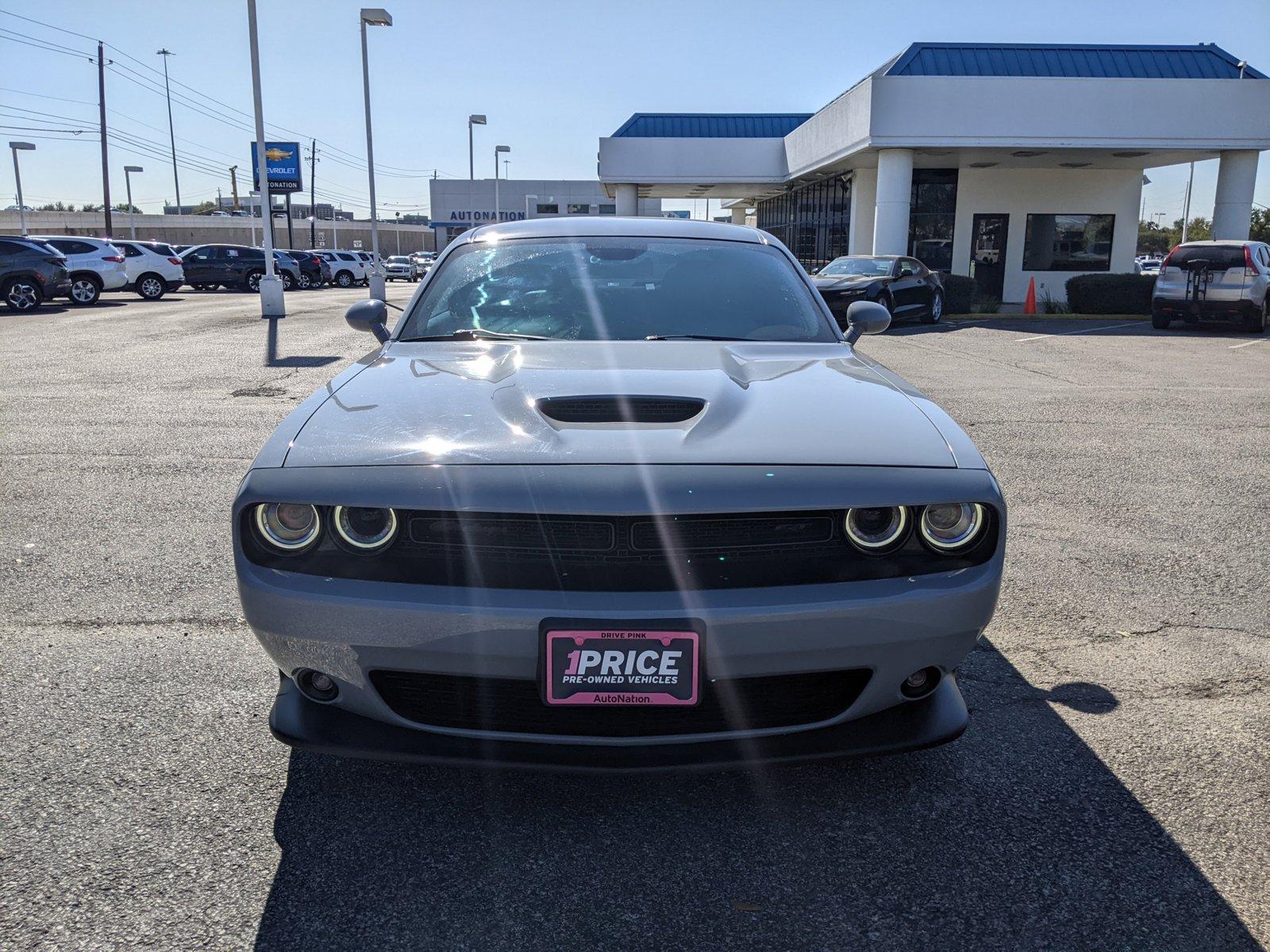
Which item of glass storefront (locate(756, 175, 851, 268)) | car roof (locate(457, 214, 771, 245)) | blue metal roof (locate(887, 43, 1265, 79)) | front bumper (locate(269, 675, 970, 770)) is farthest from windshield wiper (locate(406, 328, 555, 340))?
glass storefront (locate(756, 175, 851, 268))

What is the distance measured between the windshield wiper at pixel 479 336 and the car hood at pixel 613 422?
167mm

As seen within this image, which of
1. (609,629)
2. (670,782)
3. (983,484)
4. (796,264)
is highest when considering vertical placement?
(796,264)

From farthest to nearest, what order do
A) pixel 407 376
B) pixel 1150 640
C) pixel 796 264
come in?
pixel 796 264 → pixel 1150 640 → pixel 407 376

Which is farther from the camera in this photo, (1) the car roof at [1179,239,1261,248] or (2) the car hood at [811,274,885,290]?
(1) the car roof at [1179,239,1261,248]

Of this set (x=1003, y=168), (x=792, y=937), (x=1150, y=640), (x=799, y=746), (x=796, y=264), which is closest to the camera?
(x=792, y=937)

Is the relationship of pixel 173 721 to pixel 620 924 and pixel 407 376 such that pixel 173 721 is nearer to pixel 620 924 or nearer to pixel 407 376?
pixel 407 376

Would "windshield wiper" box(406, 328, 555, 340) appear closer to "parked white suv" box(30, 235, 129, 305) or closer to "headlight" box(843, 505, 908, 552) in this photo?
"headlight" box(843, 505, 908, 552)

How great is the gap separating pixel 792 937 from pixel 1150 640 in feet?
7.57

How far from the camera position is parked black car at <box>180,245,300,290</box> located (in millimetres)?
33719

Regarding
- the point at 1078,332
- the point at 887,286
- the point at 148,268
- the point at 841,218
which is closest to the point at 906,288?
the point at 887,286

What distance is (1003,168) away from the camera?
87.0 feet

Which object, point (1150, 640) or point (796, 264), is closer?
point (1150, 640)

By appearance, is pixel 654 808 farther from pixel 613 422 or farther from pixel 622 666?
pixel 613 422

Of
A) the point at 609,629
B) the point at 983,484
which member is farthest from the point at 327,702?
the point at 983,484
